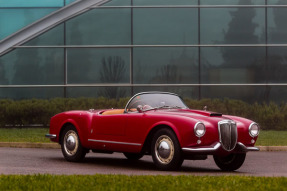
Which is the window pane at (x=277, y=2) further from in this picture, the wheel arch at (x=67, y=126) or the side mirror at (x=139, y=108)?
the side mirror at (x=139, y=108)

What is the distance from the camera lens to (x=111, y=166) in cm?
1173

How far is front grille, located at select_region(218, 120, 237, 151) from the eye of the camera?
1048cm

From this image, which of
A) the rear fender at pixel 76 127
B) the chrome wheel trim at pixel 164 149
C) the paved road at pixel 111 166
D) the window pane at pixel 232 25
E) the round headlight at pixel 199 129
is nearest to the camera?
the round headlight at pixel 199 129

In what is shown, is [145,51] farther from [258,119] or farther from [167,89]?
[258,119]

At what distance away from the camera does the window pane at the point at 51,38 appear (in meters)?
26.2

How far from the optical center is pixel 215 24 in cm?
2627

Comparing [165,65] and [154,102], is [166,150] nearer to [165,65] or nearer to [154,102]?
[154,102]

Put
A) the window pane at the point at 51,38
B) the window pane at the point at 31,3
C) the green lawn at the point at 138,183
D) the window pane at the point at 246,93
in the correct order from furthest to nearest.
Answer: the window pane at the point at 31,3
the window pane at the point at 51,38
the window pane at the point at 246,93
the green lawn at the point at 138,183

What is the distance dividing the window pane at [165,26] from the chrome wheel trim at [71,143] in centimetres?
1382

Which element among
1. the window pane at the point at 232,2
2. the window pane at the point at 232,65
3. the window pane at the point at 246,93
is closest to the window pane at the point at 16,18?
the window pane at the point at 232,2

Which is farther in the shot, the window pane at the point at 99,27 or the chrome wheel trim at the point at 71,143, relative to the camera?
the window pane at the point at 99,27

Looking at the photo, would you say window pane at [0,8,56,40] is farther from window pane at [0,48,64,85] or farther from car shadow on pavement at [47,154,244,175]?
car shadow on pavement at [47,154,244,175]

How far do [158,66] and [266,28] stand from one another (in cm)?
491

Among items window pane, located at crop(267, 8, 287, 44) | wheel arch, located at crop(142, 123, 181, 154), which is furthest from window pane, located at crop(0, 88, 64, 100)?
wheel arch, located at crop(142, 123, 181, 154)
